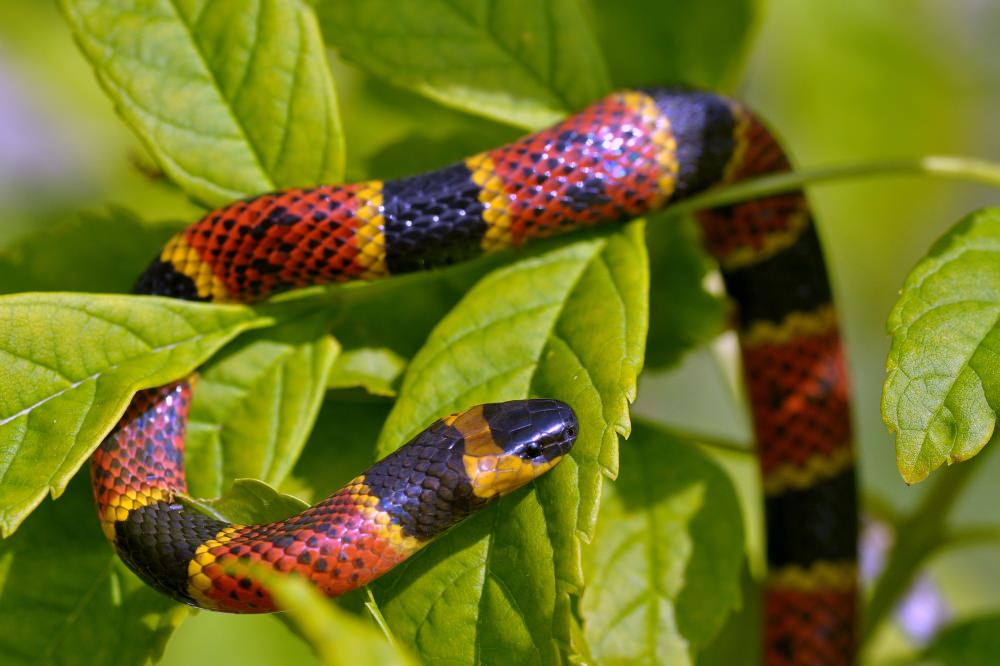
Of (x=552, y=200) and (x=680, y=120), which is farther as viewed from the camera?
(x=680, y=120)

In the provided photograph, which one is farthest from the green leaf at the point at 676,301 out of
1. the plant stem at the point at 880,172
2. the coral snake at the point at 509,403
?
the plant stem at the point at 880,172

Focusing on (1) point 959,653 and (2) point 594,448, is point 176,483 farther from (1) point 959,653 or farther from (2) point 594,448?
(1) point 959,653

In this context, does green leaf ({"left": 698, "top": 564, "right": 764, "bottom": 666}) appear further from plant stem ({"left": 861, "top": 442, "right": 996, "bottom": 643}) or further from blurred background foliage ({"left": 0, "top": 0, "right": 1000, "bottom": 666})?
blurred background foliage ({"left": 0, "top": 0, "right": 1000, "bottom": 666})

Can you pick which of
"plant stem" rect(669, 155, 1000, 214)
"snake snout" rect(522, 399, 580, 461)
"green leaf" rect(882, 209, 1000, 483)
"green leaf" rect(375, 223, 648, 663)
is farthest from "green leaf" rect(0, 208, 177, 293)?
"green leaf" rect(882, 209, 1000, 483)

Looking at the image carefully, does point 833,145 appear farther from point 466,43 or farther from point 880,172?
point 466,43

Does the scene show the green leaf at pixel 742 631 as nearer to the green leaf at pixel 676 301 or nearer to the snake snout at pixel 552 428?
the green leaf at pixel 676 301

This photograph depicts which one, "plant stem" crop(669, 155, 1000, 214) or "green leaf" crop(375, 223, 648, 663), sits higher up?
"plant stem" crop(669, 155, 1000, 214)

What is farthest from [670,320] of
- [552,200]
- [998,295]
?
[998,295]
